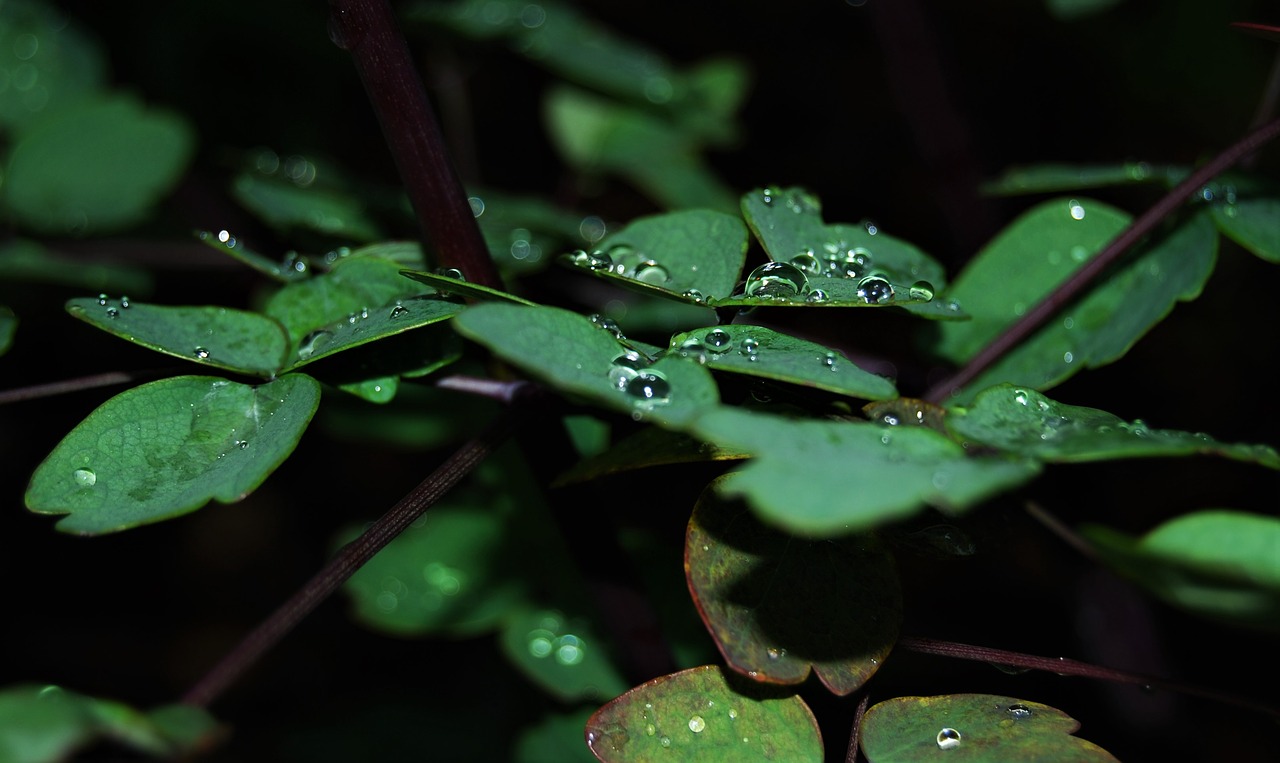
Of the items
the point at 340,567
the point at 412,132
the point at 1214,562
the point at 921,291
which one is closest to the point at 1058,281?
the point at 921,291

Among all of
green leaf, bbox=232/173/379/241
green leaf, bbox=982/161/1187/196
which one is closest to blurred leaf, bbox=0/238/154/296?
green leaf, bbox=232/173/379/241

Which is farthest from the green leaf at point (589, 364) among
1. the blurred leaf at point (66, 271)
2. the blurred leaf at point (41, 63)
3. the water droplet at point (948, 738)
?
the blurred leaf at point (41, 63)

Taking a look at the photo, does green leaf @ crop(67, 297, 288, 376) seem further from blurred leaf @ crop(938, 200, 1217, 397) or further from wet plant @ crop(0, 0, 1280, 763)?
blurred leaf @ crop(938, 200, 1217, 397)

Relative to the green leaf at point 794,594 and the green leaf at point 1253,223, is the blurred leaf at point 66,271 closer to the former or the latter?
the green leaf at point 794,594

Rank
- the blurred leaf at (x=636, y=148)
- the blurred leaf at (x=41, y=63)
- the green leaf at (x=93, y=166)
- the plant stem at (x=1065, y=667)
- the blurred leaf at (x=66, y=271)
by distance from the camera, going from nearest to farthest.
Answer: the plant stem at (x=1065, y=667)
the blurred leaf at (x=66, y=271)
the green leaf at (x=93, y=166)
the blurred leaf at (x=41, y=63)
the blurred leaf at (x=636, y=148)

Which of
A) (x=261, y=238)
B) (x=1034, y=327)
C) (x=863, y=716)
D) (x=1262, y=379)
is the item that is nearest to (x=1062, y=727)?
(x=863, y=716)

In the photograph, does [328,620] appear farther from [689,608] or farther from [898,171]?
[898,171]

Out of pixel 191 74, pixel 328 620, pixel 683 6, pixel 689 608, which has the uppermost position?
pixel 683 6
